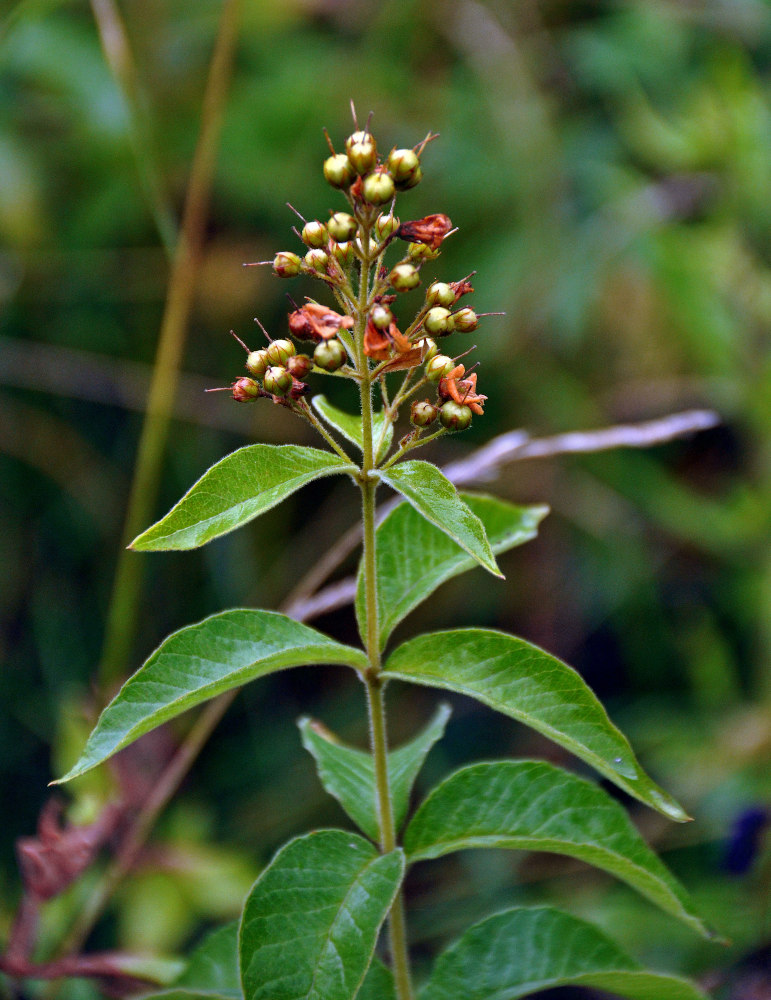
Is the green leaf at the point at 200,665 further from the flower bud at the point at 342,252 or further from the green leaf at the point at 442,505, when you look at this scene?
the flower bud at the point at 342,252

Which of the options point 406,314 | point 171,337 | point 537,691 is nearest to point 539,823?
point 537,691

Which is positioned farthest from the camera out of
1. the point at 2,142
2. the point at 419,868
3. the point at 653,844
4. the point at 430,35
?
the point at 430,35

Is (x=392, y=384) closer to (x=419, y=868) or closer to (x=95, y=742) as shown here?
(x=419, y=868)

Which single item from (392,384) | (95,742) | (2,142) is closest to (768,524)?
(392,384)

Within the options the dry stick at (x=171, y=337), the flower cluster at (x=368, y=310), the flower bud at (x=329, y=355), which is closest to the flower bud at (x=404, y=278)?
the flower cluster at (x=368, y=310)

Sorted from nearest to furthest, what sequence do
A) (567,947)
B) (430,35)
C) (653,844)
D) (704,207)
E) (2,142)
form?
(567,947), (653,844), (2,142), (704,207), (430,35)

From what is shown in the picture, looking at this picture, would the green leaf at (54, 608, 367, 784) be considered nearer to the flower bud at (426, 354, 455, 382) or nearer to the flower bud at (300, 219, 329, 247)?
the flower bud at (426, 354, 455, 382)

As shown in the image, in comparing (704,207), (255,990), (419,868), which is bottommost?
(419,868)
